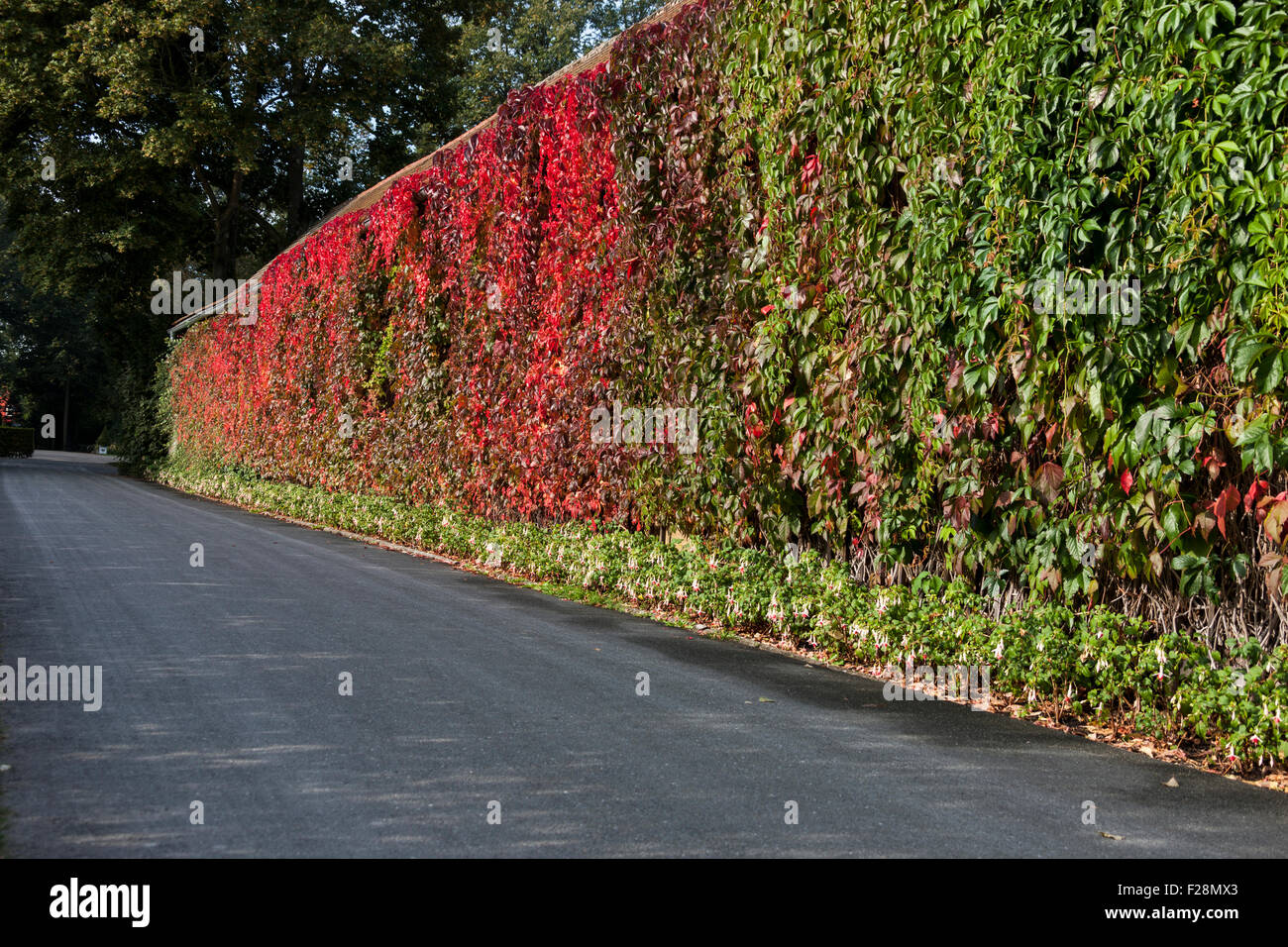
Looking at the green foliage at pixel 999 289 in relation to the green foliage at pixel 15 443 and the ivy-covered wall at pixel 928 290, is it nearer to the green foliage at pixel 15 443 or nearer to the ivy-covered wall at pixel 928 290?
the ivy-covered wall at pixel 928 290

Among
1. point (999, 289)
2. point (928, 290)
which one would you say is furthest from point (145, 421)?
point (999, 289)

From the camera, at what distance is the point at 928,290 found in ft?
18.9

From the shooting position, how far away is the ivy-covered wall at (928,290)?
4.38 meters

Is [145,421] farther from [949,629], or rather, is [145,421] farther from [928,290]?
[949,629]

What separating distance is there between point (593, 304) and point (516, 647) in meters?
3.73

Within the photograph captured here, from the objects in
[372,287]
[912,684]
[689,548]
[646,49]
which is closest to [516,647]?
[689,548]

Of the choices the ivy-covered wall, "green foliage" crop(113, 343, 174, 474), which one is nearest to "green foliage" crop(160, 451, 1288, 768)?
the ivy-covered wall

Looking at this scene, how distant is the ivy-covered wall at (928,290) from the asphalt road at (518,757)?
1.04 meters

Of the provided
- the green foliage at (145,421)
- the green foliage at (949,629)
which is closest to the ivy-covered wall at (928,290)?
the green foliage at (949,629)

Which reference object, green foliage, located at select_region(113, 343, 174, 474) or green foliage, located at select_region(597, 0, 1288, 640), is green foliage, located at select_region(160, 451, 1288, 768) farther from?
green foliage, located at select_region(113, 343, 174, 474)

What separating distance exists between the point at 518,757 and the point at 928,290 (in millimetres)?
3338

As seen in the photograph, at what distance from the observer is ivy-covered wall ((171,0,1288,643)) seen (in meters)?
4.38
